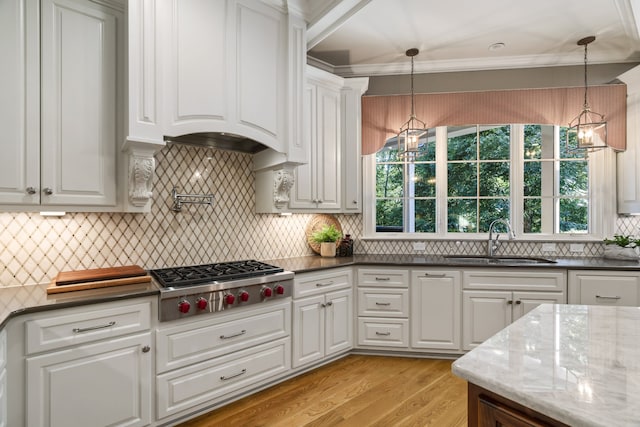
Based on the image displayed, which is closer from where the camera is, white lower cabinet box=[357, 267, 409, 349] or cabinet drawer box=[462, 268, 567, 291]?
cabinet drawer box=[462, 268, 567, 291]

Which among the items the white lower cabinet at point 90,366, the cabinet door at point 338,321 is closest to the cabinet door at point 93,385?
the white lower cabinet at point 90,366

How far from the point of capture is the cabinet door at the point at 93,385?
175 cm

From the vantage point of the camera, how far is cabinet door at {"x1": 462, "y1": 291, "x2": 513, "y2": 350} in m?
3.16

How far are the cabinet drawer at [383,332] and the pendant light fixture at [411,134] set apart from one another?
159 cm

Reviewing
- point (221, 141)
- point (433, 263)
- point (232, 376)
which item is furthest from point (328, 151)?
point (232, 376)

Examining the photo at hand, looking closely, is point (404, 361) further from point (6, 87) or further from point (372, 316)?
point (6, 87)

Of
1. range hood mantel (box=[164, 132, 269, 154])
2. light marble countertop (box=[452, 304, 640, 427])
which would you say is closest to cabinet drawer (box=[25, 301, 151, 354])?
range hood mantel (box=[164, 132, 269, 154])

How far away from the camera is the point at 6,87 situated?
1904 millimetres

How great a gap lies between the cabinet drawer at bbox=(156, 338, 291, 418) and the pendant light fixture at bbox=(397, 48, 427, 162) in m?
2.02

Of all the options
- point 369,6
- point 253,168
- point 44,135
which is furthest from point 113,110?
point 369,6

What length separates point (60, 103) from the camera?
2.07 meters

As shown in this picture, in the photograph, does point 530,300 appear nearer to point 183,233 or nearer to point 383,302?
point 383,302

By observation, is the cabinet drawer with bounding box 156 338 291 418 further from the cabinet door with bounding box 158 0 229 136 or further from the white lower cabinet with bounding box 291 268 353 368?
the cabinet door with bounding box 158 0 229 136

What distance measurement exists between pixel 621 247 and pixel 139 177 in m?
4.14
